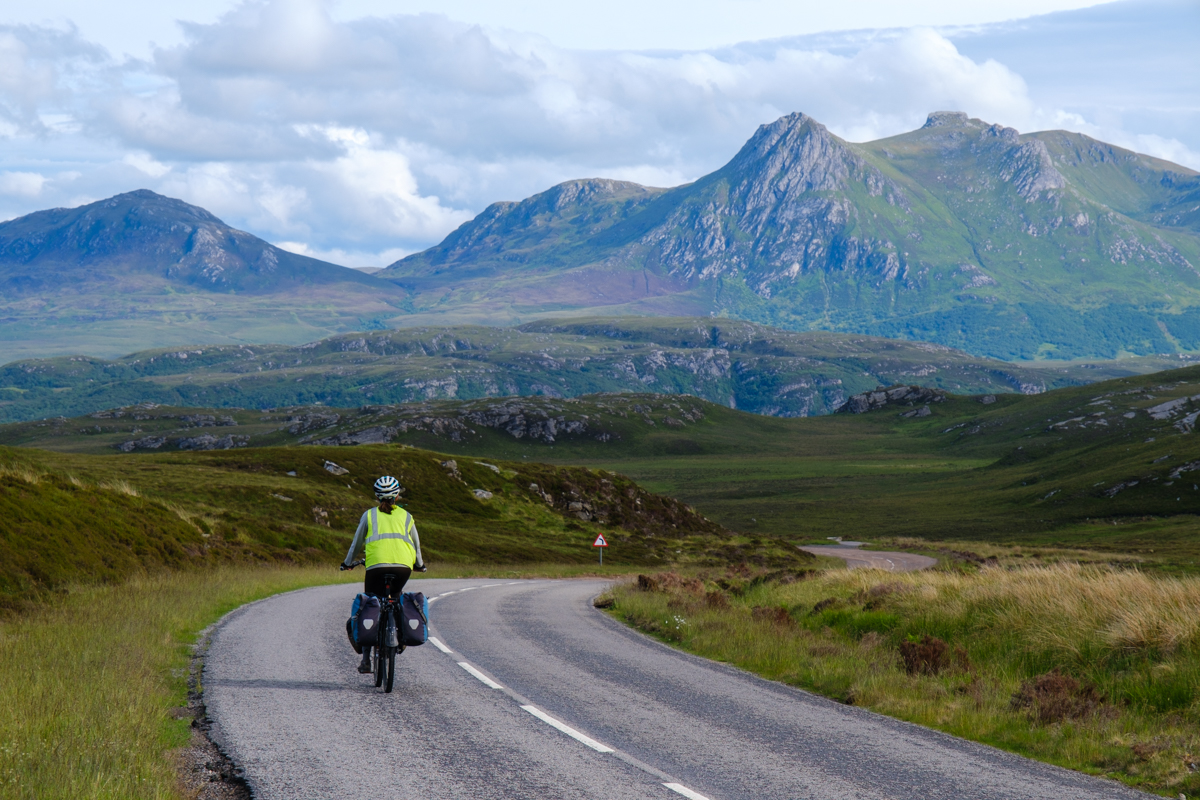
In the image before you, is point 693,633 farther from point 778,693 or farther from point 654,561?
point 654,561

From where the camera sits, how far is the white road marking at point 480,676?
13.9 metres

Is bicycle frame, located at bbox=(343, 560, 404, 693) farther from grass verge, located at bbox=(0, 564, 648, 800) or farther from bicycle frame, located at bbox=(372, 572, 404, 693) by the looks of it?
grass verge, located at bbox=(0, 564, 648, 800)

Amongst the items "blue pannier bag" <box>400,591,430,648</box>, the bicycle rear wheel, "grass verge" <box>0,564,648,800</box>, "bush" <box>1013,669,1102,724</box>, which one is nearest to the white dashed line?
"blue pannier bag" <box>400,591,430,648</box>

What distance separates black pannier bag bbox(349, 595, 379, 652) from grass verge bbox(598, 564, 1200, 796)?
7330 mm

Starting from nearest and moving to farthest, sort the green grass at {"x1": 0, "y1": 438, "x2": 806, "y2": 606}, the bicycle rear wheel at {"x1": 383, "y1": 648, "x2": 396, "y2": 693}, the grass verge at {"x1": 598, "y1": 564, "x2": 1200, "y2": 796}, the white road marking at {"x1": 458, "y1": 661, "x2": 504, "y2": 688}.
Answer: the grass verge at {"x1": 598, "y1": 564, "x2": 1200, "y2": 796} → the bicycle rear wheel at {"x1": 383, "y1": 648, "x2": 396, "y2": 693} → the white road marking at {"x1": 458, "y1": 661, "x2": 504, "y2": 688} → the green grass at {"x1": 0, "y1": 438, "x2": 806, "y2": 606}

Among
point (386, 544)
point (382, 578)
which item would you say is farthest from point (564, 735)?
point (386, 544)

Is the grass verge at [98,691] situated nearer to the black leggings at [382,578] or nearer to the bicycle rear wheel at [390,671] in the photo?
the bicycle rear wheel at [390,671]

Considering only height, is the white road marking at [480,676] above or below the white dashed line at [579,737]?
below

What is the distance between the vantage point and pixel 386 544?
14.2 m

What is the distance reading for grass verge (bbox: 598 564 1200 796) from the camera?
11312mm

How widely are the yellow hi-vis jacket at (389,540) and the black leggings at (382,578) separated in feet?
0.31

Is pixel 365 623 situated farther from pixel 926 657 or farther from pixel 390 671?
pixel 926 657

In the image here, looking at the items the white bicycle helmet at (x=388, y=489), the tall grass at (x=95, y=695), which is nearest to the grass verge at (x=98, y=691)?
the tall grass at (x=95, y=695)

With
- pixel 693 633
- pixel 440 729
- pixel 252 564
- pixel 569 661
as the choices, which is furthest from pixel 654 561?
pixel 440 729
